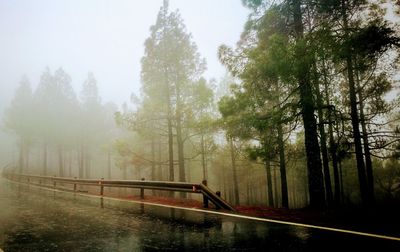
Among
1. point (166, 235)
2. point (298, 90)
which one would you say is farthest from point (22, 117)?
point (166, 235)

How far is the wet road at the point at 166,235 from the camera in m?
4.83

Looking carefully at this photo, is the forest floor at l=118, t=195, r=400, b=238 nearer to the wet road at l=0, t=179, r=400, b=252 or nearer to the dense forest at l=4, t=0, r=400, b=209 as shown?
the wet road at l=0, t=179, r=400, b=252

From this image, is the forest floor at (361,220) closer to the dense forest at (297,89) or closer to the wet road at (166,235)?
the wet road at (166,235)

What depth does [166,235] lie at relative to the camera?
582 centimetres

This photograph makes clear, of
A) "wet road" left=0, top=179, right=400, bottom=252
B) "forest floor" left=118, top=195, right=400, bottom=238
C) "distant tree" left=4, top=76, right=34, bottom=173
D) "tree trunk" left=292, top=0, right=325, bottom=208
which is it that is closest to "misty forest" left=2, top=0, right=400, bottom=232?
"tree trunk" left=292, top=0, right=325, bottom=208

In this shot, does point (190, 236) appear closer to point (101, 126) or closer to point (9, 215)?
point (9, 215)

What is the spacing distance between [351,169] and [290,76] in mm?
31218

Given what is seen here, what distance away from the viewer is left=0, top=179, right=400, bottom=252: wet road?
483 centimetres

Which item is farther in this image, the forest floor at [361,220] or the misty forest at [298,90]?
the misty forest at [298,90]

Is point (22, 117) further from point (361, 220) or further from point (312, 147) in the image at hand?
point (361, 220)

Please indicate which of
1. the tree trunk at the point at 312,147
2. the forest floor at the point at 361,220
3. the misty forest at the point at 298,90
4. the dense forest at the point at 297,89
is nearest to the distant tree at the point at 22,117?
the misty forest at the point at 298,90

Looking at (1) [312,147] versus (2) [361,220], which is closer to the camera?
A: (2) [361,220]

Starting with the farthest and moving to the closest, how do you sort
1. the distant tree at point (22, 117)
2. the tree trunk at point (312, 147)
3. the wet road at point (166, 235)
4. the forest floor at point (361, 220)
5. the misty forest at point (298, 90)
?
the distant tree at point (22, 117) → the tree trunk at point (312, 147) → the misty forest at point (298, 90) → the forest floor at point (361, 220) → the wet road at point (166, 235)

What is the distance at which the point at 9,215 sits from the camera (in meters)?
8.80
